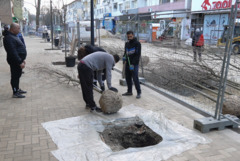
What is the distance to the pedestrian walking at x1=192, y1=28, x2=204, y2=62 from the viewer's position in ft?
20.8

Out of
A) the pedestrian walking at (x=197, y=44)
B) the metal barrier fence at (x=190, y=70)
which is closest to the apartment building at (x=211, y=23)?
the metal barrier fence at (x=190, y=70)

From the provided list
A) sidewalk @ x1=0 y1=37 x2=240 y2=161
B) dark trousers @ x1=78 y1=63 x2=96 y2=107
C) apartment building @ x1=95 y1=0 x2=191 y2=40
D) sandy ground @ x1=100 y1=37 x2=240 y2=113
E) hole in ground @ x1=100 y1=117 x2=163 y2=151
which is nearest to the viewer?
sidewalk @ x1=0 y1=37 x2=240 y2=161

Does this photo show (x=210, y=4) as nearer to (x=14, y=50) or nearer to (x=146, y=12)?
(x=146, y=12)

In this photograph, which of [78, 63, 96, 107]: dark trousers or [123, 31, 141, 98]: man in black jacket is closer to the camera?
[78, 63, 96, 107]: dark trousers

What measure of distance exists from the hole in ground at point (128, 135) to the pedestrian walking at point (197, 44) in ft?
11.1

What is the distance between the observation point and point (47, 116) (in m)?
4.58

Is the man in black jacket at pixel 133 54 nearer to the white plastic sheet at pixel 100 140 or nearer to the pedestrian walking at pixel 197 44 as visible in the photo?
the white plastic sheet at pixel 100 140

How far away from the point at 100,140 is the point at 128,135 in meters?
0.60

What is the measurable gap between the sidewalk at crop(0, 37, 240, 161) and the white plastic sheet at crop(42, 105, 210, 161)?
0.46ft

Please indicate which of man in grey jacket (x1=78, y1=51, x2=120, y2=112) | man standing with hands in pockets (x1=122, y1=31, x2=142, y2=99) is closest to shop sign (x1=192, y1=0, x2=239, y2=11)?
man standing with hands in pockets (x1=122, y1=31, x2=142, y2=99)

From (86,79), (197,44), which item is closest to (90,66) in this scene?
(86,79)

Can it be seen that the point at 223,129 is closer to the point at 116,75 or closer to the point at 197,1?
the point at 116,75

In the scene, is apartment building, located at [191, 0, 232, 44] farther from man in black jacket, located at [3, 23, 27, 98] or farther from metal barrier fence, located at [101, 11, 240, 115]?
man in black jacket, located at [3, 23, 27, 98]

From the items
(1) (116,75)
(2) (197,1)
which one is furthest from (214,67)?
(2) (197,1)
